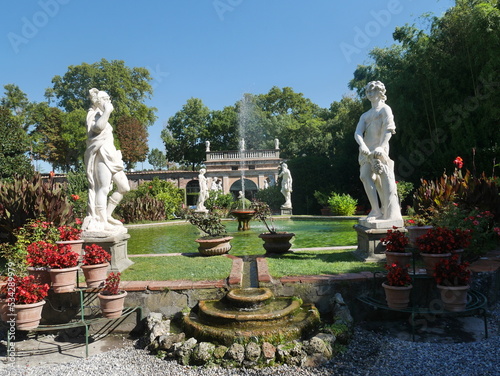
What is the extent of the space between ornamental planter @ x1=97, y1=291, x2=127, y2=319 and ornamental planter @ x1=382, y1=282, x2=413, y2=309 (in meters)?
2.94

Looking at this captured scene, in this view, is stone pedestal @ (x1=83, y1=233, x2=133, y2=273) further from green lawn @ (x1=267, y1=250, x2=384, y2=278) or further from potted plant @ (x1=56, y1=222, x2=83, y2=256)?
green lawn @ (x1=267, y1=250, x2=384, y2=278)

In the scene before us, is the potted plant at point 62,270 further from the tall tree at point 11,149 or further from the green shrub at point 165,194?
the green shrub at point 165,194

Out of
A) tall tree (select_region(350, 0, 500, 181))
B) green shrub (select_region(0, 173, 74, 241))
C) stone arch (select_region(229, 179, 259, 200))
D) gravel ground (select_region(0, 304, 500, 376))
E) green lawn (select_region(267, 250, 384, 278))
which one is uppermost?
tall tree (select_region(350, 0, 500, 181))

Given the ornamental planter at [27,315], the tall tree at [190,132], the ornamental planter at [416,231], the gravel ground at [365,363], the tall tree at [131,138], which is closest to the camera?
the gravel ground at [365,363]

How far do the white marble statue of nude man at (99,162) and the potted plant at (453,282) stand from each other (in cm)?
436

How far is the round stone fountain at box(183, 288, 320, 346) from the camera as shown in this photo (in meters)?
3.45

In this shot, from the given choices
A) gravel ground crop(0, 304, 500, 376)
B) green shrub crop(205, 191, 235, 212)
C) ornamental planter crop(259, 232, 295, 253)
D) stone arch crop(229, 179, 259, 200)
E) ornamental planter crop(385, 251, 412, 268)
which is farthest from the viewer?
stone arch crop(229, 179, 259, 200)

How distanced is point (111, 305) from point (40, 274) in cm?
98

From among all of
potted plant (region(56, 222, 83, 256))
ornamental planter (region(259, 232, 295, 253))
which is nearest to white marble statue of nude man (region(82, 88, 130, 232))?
potted plant (region(56, 222, 83, 256))

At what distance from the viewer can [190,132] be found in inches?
1469

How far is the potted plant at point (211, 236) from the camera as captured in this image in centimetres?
641

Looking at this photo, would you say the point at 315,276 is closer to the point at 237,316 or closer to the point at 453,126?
the point at 237,316

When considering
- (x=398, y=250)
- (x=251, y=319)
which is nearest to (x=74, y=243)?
(x=251, y=319)

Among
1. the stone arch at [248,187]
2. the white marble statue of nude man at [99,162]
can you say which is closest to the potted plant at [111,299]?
the white marble statue of nude man at [99,162]
